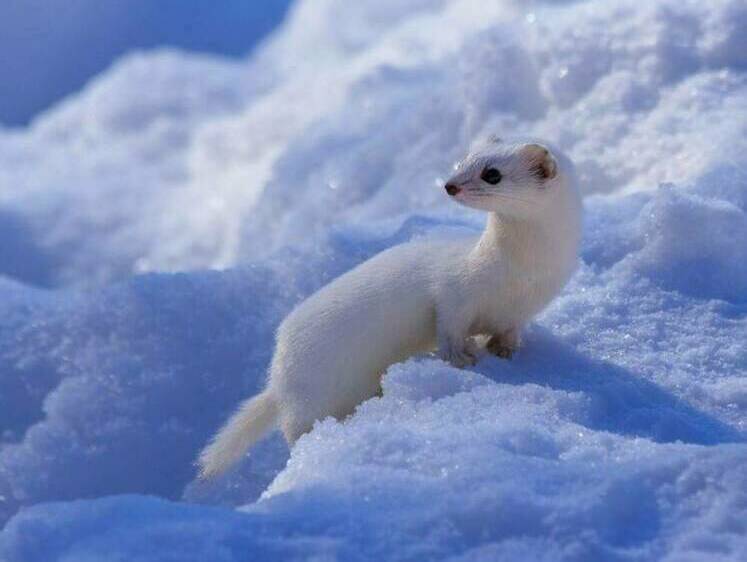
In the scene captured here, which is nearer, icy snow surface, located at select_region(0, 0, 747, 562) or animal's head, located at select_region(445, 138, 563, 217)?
icy snow surface, located at select_region(0, 0, 747, 562)

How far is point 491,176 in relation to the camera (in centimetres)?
220

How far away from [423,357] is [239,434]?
36 cm

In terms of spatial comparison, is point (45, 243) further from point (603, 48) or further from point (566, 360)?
point (566, 360)

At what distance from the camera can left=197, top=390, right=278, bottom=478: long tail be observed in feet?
7.45

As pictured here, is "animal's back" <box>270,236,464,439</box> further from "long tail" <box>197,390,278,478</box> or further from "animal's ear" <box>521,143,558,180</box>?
"animal's ear" <box>521,143,558,180</box>

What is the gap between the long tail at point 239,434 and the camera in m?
2.27

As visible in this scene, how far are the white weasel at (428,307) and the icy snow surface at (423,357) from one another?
81 mm

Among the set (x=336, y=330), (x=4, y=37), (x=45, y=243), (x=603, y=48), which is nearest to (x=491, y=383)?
(x=336, y=330)

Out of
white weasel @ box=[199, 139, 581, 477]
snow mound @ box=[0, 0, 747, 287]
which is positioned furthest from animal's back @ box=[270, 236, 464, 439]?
snow mound @ box=[0, 0, 747, 287]

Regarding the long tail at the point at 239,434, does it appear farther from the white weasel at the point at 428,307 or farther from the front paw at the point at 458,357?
the front paw at the point at 458,357

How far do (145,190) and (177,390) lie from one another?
111 inches

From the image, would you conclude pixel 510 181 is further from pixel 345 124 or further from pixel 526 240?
pixel 345 124

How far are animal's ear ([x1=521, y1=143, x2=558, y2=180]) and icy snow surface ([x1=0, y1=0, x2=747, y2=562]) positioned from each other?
1.13 feet

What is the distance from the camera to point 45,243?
4988 millimetres
